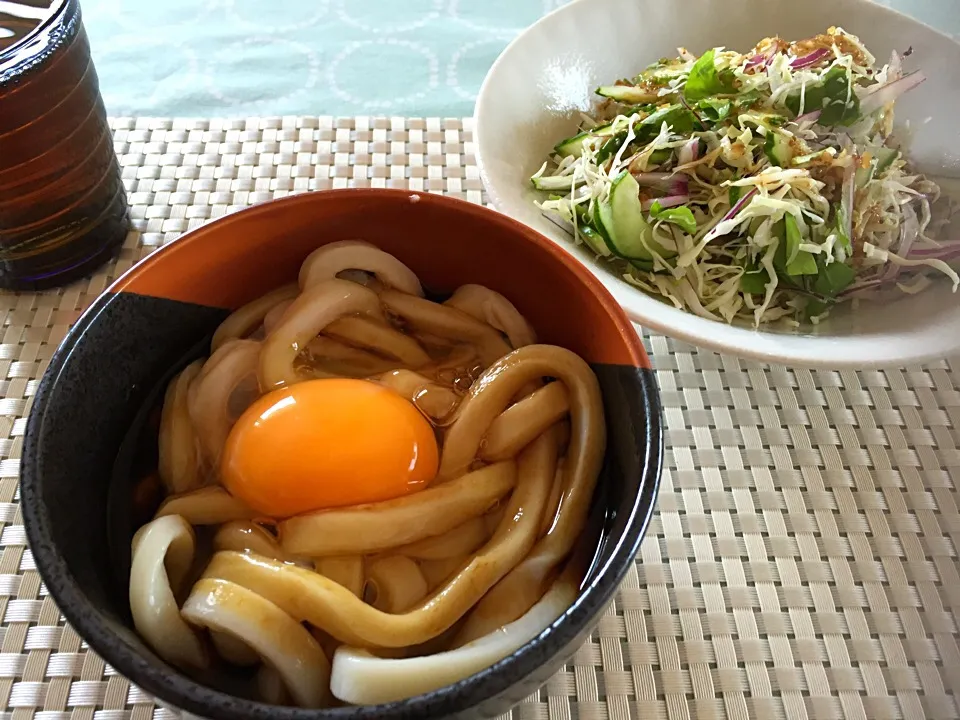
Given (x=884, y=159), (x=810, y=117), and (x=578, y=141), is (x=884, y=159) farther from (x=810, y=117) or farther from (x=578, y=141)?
(x=578, y=141)

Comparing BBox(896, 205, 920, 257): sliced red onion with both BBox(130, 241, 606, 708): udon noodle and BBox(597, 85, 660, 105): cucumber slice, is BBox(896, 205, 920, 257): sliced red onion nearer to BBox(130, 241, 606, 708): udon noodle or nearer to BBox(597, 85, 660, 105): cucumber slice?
BBox(597, 85, 660, 105): cucumber slice

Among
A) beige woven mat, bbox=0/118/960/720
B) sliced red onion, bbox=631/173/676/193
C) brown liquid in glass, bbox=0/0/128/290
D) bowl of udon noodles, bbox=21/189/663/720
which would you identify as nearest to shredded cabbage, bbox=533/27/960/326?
sliced red onion, bbox=631/173/676/193

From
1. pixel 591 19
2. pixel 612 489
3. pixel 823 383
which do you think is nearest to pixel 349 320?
pixel 612 489

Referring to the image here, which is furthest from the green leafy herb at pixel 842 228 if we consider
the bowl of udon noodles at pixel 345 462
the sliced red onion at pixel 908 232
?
the bowl of udon noodles at pixel 345 462

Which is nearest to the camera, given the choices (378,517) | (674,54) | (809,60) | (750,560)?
(378,517)

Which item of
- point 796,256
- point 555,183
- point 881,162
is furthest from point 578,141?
point 881,162

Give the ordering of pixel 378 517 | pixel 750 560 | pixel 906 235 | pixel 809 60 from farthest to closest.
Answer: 1. pixel 809 60
2. pixel 906 235
3. pixel 750 560
4. pixel 378 517

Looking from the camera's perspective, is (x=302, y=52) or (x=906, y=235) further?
(x=302, y=52)

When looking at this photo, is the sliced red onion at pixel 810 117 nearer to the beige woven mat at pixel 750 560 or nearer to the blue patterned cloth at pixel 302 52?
the beige woven mat at pixel 750 560
